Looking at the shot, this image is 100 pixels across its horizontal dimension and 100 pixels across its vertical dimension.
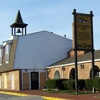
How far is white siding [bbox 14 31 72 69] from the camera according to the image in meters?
40.8

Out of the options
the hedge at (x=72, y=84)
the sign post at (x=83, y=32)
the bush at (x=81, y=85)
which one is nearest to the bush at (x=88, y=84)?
the hedge at (x=72, y=84)

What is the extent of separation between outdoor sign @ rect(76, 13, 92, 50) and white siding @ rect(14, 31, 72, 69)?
15773mm

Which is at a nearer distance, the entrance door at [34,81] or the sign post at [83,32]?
the sign post at [83,32]

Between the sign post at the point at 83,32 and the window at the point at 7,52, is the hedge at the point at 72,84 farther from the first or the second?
the window at the point at 7,52

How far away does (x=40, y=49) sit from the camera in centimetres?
4216

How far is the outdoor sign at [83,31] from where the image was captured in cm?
2597

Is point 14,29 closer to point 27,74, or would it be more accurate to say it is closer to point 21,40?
point 21,40

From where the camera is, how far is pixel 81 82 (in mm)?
30047

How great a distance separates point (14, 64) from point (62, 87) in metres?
9.55

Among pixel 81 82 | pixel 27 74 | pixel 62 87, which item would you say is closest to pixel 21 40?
pixel 27 74

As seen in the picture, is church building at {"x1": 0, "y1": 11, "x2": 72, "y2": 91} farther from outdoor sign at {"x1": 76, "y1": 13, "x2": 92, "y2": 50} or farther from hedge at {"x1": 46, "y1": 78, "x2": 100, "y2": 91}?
outdoor sign at {"x1": 76, "y1": 13, "x2": 92, "y2": 50}

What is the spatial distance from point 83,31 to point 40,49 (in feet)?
54.3

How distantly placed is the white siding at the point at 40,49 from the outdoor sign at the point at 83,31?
15.8 metres

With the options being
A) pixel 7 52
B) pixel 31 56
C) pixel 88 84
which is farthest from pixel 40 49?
pixel 88 84
